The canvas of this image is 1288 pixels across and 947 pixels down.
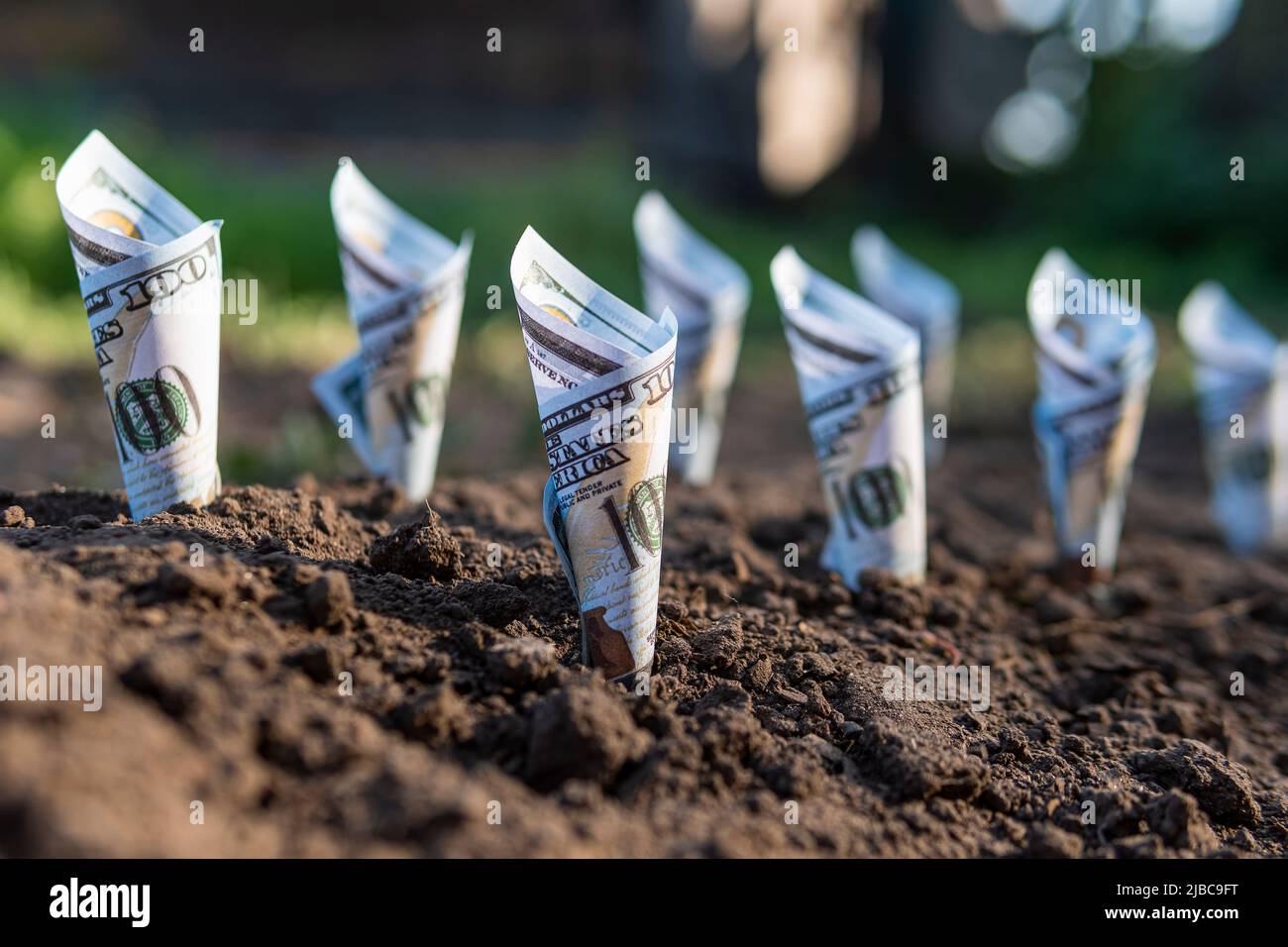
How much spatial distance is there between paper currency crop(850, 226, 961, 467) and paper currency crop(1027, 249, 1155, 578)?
0.74 meters

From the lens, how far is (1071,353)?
3365 mm

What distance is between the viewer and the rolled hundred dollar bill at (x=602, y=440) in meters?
2.03

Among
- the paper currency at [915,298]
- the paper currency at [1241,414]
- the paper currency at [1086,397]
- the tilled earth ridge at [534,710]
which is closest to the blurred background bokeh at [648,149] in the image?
the paper currency at [915,298]

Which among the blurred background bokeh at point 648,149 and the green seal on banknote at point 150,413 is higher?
the blurred background bokeh at point 648,149

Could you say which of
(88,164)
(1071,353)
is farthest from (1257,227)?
(88,164)

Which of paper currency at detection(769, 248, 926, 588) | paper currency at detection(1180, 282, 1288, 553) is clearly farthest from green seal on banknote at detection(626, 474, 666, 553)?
paper currency at detection(1180, 282, 1288, 553)

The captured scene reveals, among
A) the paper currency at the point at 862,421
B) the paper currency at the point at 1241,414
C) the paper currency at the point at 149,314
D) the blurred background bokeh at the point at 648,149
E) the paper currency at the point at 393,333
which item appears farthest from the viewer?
the blurred background bokeh at the point at 648,149

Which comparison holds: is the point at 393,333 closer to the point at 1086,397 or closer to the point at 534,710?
the point at 534,710

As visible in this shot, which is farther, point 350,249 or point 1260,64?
point 1260,64

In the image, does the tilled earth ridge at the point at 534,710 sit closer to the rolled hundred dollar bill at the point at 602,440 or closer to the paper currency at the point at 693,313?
the rolled hundred dollar bill at the point at 602,440

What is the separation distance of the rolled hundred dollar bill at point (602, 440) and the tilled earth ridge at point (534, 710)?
0.13 metres

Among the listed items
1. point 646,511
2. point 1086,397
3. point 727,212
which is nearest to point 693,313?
point 1086,397

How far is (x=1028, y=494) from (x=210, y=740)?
4050 mm

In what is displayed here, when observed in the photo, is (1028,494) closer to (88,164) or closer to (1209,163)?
(88,164)
